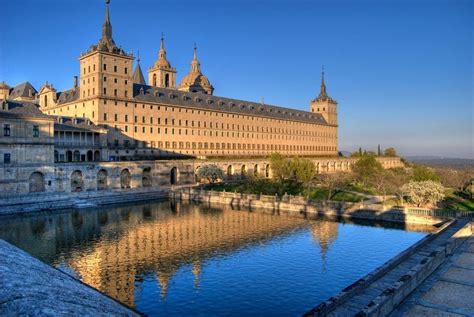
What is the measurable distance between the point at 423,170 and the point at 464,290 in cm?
3889

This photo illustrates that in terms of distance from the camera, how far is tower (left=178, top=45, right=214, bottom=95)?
10456 centimetres

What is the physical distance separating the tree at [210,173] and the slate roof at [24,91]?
140 ft

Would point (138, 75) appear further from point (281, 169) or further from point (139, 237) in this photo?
point (139, 237)

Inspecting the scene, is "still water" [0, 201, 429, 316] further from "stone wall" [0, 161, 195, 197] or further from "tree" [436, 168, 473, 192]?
"tree" [436, 168, 473, 192]

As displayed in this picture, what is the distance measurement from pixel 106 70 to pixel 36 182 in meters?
24.3

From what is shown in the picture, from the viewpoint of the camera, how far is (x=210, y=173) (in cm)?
6400

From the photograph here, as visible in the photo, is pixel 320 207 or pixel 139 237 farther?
pixel 320 207

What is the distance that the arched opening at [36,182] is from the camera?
4718 cm

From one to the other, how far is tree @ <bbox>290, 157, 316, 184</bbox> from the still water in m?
14.6

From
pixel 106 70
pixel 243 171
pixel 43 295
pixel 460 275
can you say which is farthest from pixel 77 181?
pixel 460 275

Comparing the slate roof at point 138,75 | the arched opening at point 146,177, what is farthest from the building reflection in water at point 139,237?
the slate roof at point 138,75

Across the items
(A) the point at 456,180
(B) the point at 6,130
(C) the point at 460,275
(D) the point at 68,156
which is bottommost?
(C) the point at 460,275

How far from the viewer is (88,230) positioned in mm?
35406

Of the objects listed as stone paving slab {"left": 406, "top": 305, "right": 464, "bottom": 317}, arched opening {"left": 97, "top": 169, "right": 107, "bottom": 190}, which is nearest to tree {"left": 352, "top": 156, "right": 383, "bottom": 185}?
arched opening {"left": 97, "top": 169, "right": 107, "bottom": 190}
